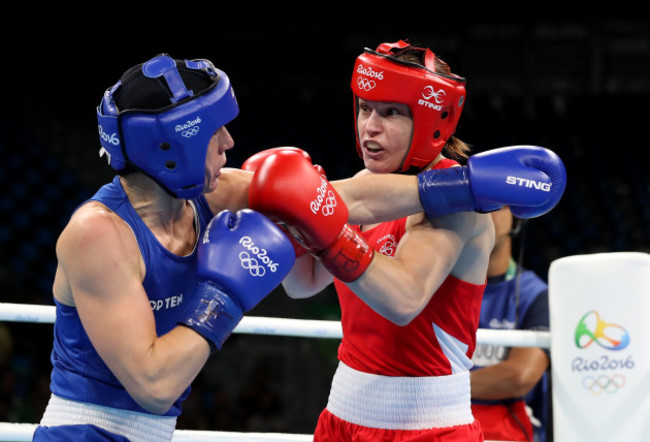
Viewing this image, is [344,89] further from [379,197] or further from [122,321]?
[122,321]

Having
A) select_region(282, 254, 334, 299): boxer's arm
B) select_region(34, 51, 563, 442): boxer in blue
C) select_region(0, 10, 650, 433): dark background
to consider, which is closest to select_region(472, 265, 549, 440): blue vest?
select_region(282, 254, 334, 299): boxer's arm

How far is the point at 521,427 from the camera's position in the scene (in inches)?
121

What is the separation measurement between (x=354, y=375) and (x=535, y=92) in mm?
10605

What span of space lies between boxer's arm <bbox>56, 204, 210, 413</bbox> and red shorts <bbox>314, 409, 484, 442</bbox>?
0.60 meters

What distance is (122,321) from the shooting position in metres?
1.60

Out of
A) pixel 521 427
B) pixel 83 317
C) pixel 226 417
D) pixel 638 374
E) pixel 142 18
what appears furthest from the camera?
pixel 142 18

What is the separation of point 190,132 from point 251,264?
33 cm

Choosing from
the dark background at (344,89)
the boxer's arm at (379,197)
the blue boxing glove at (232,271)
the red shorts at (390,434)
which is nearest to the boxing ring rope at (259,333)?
the red shorts at (390,434)

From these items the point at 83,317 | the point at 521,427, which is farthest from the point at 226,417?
the point at 83,317

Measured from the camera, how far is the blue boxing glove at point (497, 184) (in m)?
1.95

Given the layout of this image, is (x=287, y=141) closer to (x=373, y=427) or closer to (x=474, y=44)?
(x=474, y=44)

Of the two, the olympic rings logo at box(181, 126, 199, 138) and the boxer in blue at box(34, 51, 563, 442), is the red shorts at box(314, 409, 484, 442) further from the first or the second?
the olympic rings logo at box(181, 126, 199, 138)

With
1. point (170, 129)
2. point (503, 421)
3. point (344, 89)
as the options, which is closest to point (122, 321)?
point (170, 129)

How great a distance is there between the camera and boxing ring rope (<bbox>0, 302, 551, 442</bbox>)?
238 centimetres
